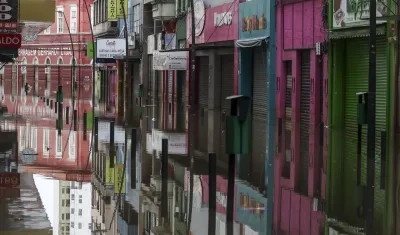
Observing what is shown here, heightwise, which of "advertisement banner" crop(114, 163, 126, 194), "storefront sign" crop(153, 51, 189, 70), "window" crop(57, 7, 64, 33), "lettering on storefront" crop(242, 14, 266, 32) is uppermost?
"window" crop(57, 7, 64, 33)

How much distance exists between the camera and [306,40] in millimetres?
29062

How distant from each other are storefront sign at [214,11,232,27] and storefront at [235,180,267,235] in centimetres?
2225

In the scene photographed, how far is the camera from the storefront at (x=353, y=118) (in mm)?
13103

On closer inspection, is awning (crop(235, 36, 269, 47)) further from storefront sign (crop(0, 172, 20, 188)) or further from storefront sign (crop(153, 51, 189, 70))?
storefront sign (crop(0, 172, 20, 188))

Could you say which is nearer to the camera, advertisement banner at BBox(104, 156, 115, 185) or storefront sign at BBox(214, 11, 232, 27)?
advertisement banner at BBox(104, 156, 115, 185)

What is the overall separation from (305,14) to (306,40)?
2.79ft

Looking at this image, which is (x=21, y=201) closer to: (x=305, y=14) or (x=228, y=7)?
(x=305, y=14)

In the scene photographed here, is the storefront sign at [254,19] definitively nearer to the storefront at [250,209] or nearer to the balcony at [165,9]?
the balcony at [165,9]

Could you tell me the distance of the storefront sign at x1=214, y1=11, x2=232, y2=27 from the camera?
37375 mm

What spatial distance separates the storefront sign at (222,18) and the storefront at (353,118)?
11.0 m

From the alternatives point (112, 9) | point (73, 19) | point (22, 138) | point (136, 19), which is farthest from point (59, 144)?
point (73, 19)

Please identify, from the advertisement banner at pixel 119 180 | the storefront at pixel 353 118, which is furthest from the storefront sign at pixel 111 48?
the advertisement banner at pixel 119 180

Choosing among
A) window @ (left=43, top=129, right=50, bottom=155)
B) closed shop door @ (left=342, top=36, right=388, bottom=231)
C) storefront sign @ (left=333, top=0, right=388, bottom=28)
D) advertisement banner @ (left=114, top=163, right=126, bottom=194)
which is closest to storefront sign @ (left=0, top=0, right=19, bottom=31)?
window @ (left=43, top=129, right=50, bottom=155)

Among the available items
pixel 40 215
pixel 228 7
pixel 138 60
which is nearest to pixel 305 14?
pixel 228 7
